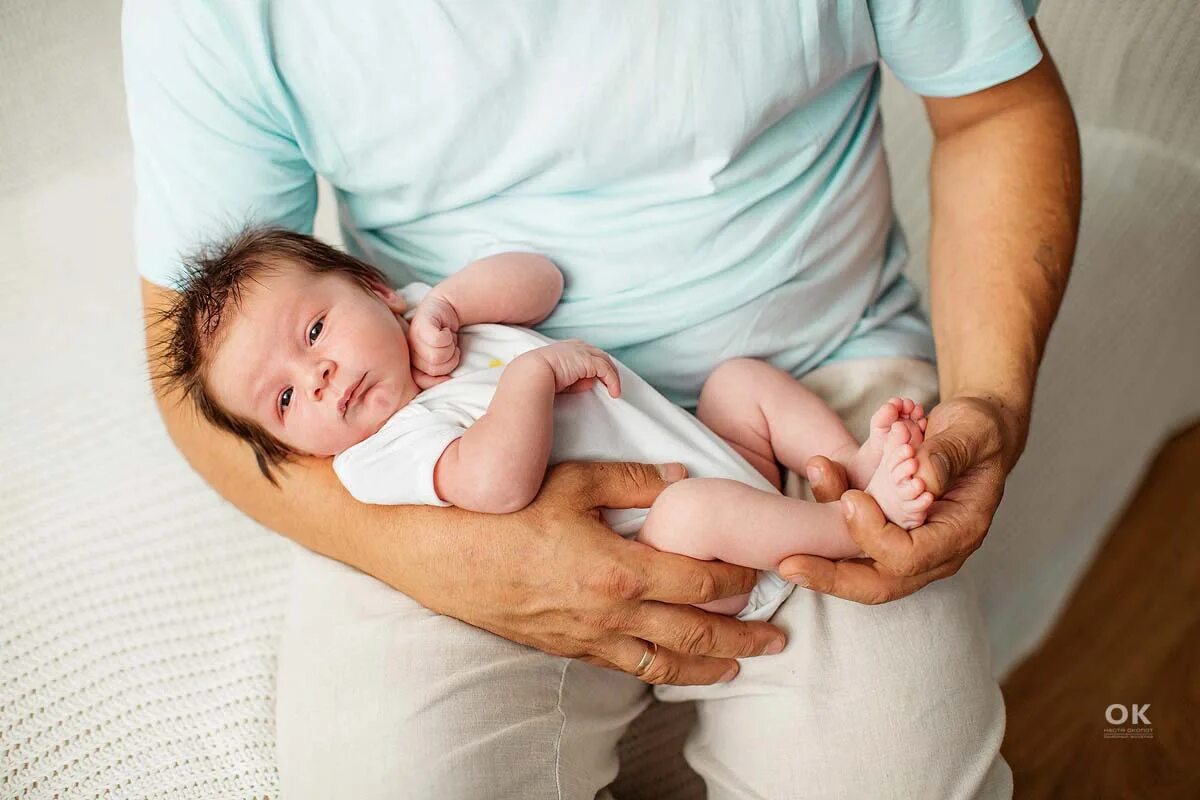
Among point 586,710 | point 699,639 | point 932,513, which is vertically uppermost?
point 932,513

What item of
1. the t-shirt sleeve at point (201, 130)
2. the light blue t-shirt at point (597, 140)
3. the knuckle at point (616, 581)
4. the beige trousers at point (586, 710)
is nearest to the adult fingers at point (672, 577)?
the knuckle at point (616, 581)

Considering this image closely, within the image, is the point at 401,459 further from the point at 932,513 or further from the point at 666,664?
the point at 932,513

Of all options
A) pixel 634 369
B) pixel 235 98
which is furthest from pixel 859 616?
pixel 235 98

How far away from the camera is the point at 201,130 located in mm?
1023

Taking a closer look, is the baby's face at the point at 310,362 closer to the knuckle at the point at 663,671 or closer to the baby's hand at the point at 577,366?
the baby's hand at the point at 577,366

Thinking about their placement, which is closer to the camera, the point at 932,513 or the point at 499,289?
the point at 932,513

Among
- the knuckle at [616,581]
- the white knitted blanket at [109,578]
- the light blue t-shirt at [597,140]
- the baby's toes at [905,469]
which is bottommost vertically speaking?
the white knitted blanket at [109,578]

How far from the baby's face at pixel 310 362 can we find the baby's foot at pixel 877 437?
0.45 m

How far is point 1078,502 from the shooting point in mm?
1564

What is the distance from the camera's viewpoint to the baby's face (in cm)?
97

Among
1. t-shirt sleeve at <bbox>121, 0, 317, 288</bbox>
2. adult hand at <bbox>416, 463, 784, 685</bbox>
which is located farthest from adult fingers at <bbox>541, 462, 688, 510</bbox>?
t-shirt sleeve at <bbox>121, 0, 317, 288</bbox>

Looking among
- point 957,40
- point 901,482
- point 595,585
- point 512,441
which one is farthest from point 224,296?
point 957,40

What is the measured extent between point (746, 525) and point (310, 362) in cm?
45

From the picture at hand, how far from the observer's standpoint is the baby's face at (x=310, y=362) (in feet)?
3.18
